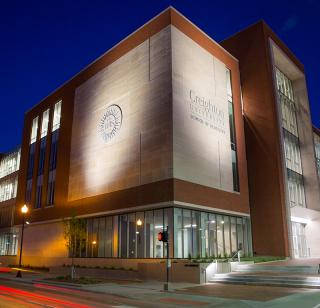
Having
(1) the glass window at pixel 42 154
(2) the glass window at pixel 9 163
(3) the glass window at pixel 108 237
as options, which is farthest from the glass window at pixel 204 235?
(2) the glass window at pixel 9 163

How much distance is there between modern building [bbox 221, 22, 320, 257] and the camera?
3928 centimetres

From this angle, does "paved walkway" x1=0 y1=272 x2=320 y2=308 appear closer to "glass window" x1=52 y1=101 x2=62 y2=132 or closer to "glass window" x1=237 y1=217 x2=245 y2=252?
"glass window" x1=237 y1=217 x2=245 y2=252

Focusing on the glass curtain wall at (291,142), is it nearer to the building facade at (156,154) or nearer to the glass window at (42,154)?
the building facade at (156,154)

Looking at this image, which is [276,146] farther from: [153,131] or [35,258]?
[35,258]

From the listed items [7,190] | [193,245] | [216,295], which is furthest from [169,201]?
[7,190]

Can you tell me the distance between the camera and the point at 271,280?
936 inches

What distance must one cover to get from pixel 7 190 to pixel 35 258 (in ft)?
79.8

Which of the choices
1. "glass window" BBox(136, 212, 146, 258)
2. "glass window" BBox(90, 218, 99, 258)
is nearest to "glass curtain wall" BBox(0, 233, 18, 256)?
"glass window" BBox(90, 218, 99, 258)

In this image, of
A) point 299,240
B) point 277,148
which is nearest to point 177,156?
point 277,148

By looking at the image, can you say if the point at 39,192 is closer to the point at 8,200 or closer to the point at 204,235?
the point at 8,200

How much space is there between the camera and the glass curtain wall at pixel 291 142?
46000 millimetres

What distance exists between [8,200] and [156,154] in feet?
143

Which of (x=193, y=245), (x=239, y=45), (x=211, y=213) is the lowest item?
(x=193, y=245)

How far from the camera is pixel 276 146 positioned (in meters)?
40.5
